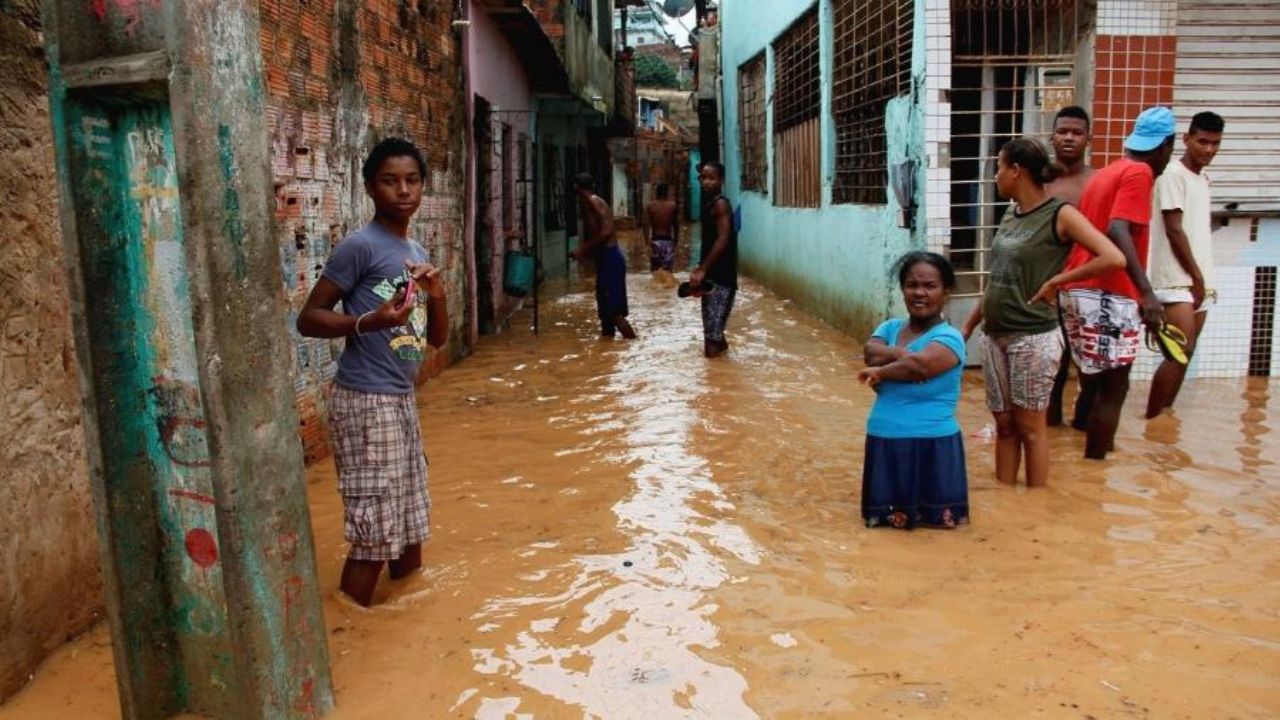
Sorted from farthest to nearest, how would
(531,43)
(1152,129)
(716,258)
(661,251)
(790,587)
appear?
(661,251) < (531,43) < (716,258) < (1152,129) < (790,587)

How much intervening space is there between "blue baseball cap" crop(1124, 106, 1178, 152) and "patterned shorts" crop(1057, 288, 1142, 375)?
0.90m

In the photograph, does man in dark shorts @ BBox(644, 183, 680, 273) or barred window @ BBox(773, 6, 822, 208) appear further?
man in dark shorts @ BBox(644, 183, 680, 273)

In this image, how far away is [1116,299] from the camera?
17.0 feet

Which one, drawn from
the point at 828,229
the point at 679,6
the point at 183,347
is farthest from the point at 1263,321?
the point at 679,6

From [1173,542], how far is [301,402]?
408 centimetres

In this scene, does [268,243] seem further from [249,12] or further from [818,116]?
[818,116]

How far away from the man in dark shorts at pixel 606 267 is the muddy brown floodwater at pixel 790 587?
3.59m

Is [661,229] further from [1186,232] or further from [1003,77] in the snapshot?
[1186,232]

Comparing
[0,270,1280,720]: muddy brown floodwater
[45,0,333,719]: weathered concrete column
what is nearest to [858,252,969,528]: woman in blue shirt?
[0,270,1280,720]: muddy brown floodwater

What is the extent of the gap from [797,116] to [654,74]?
33.7m

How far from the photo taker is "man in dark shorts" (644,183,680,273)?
15078mm

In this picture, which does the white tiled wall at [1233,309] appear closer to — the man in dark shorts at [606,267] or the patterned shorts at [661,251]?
the man in dark shorts at [606,267]

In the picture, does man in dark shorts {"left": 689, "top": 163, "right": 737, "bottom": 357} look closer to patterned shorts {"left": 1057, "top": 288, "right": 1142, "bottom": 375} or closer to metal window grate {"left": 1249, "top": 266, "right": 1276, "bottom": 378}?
patterned shorts {"left": 1057, "top": 288, "right": 1142, "bottom": 375}

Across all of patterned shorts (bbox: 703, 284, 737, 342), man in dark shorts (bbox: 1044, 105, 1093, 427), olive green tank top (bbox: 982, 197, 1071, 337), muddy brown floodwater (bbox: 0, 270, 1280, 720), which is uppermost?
man in dark shorts (bbox: 1044, 105, 1093, 427)
